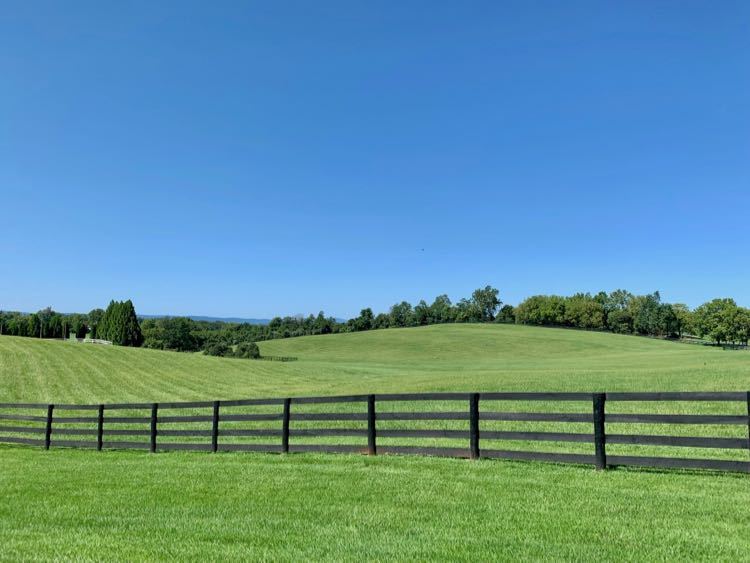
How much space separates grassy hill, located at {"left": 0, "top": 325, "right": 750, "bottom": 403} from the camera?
34.9 m

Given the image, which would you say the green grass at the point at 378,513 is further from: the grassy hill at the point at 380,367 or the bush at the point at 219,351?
the bush at the point at 219,351

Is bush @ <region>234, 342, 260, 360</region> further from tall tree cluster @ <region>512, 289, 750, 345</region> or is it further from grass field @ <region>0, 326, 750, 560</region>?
tall tree cluster @ <region>512, 289, 750, 345</region>

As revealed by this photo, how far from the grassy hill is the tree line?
2557cm

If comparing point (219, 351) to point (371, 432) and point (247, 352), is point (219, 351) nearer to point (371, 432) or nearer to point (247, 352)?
point (247, 352)

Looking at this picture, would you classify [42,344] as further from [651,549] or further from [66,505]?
[651,549]

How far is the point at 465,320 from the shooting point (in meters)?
158

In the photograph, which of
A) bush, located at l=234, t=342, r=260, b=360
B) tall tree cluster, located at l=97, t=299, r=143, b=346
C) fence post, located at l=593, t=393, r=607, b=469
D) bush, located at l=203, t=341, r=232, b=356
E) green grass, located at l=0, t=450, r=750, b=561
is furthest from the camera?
tall tree cluster, located at l=97, t=299, r=143, b=346

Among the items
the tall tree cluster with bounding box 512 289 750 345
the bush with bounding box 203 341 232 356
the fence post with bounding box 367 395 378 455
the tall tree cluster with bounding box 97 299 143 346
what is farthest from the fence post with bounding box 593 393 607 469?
the tall tree cluster with bounding box 512 289 750 345

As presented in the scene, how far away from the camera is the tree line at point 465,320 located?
4729 inches

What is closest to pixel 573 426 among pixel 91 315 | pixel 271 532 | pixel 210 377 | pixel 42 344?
pixel 271 532

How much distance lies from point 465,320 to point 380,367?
9127 cm

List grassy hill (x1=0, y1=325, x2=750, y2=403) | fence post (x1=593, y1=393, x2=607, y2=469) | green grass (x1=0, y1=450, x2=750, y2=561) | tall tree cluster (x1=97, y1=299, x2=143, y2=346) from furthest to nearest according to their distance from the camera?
tall tree cluster (x1=97, y1=299, x2=143, y2=346) → grassy hill (x1=0, y1=325, x2=750, y2=403) → fence post (x1=593, y1=393, x2=607, y2=469) → green grass (x1=0, y1=450, x2=750, y2=561)

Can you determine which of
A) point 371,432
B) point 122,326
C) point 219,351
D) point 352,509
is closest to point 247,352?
point 219,351

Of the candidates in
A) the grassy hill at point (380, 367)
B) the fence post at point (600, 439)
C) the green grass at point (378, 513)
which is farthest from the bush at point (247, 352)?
the fence post at point (600, 439)
